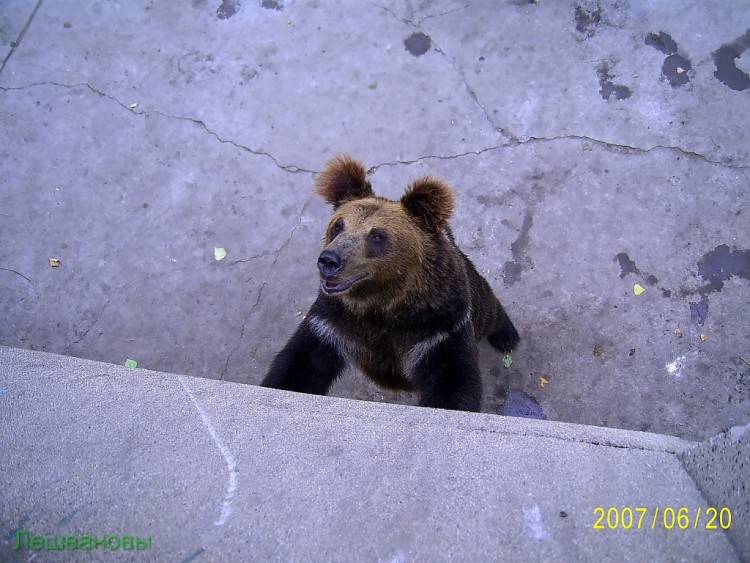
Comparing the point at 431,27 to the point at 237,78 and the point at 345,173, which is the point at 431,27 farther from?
the point at 345,173

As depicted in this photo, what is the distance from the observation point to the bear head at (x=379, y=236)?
2490 mm

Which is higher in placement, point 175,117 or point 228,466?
point 228,466

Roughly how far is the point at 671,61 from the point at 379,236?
3132 mm

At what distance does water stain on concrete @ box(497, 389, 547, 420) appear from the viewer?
11.6ft

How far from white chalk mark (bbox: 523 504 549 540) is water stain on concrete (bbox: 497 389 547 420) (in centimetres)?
178

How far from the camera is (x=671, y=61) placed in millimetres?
4223

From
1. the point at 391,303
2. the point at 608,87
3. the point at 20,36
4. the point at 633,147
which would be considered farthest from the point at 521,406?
the point at 20,36

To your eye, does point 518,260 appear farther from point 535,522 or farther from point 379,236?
point 535,522

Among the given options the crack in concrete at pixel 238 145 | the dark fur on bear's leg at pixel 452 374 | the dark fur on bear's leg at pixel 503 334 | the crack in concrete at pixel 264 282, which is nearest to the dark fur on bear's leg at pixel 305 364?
the dark fur on bear's leg at pixel 452 374

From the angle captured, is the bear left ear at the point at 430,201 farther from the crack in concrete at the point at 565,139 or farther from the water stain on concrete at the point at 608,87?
the water stain on concrete at the point at 608,87

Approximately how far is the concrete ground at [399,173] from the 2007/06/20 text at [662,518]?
1746 millimetres

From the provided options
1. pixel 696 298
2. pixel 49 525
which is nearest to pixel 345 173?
pixel 49 525

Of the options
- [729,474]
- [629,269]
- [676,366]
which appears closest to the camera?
[729,474]

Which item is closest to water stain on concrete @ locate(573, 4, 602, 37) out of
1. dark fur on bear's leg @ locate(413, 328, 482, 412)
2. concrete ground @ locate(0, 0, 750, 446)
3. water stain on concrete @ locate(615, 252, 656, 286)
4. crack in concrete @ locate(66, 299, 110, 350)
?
concrete ground @ locate(0, 0, 750, 446)
